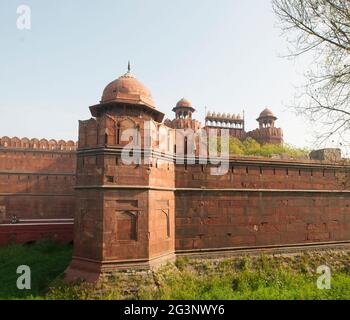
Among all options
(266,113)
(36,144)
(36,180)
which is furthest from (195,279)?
(266,113)

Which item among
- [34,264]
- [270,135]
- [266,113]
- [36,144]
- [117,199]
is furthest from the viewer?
[266,113]

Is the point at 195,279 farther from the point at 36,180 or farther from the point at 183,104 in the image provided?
the point at 183,104

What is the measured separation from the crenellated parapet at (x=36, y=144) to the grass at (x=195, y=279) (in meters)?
7.23

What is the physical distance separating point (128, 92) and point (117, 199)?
4.54m

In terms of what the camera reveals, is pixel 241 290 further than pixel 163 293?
Yes

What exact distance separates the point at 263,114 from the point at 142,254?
22.9 meters

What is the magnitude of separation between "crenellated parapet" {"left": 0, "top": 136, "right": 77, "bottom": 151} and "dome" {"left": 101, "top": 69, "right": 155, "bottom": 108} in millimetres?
7497

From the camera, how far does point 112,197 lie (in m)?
7.18

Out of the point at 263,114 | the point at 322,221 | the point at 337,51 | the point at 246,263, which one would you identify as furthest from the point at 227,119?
the point at 337,51

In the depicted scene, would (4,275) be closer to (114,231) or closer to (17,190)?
(114,231)

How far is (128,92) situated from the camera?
33.4 feet
